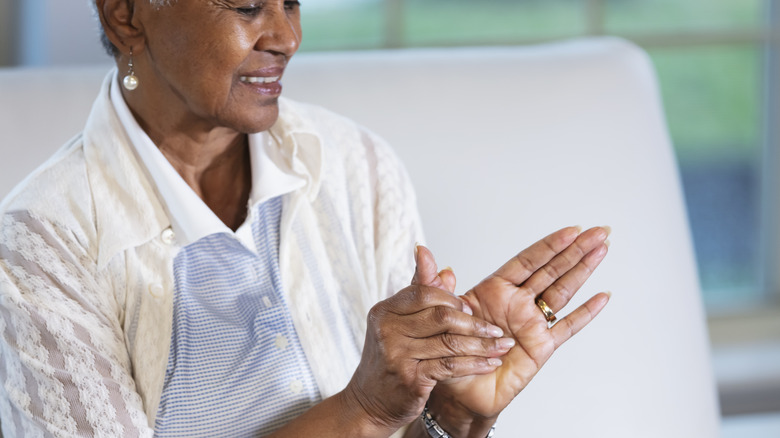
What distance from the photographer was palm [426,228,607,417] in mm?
1074

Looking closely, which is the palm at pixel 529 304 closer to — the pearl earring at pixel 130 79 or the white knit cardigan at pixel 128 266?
the white knit cardigan at pixel 128 266

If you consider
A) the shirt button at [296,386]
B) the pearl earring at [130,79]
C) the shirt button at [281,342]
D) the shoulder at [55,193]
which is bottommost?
the shirt button at [296,386]

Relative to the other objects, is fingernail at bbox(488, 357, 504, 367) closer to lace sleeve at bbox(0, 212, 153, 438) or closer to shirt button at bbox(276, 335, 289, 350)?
shirt button at bbox(276, 335, 289, 350)

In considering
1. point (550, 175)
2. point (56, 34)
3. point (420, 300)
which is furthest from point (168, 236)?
point (56, 34)

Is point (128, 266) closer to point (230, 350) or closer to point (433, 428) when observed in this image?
point (230, 350)

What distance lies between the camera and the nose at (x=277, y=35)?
1.17 m

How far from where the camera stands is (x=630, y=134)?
1.63 metres

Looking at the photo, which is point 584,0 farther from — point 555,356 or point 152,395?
point 152,395

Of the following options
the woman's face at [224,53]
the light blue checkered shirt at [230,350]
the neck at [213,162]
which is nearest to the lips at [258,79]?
the woman's face at [224,53]

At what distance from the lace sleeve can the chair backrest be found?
354mm

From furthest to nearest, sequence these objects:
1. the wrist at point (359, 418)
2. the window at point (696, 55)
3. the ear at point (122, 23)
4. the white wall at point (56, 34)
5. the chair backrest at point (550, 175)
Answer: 1. the window at point (696, 55)
2. the white wall at point (56, 34)
3. the chair backrest at point (550, 175)
4. the ear at point (122, 23)
5. the wrist at point (359, 418)

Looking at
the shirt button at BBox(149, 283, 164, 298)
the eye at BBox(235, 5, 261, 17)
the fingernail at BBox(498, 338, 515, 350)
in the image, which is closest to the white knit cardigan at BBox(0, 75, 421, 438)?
the shirt button at BBox(149, 283, 164, 298)

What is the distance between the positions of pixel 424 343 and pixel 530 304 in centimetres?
16

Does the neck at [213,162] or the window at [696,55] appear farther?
the window at [696,55]
